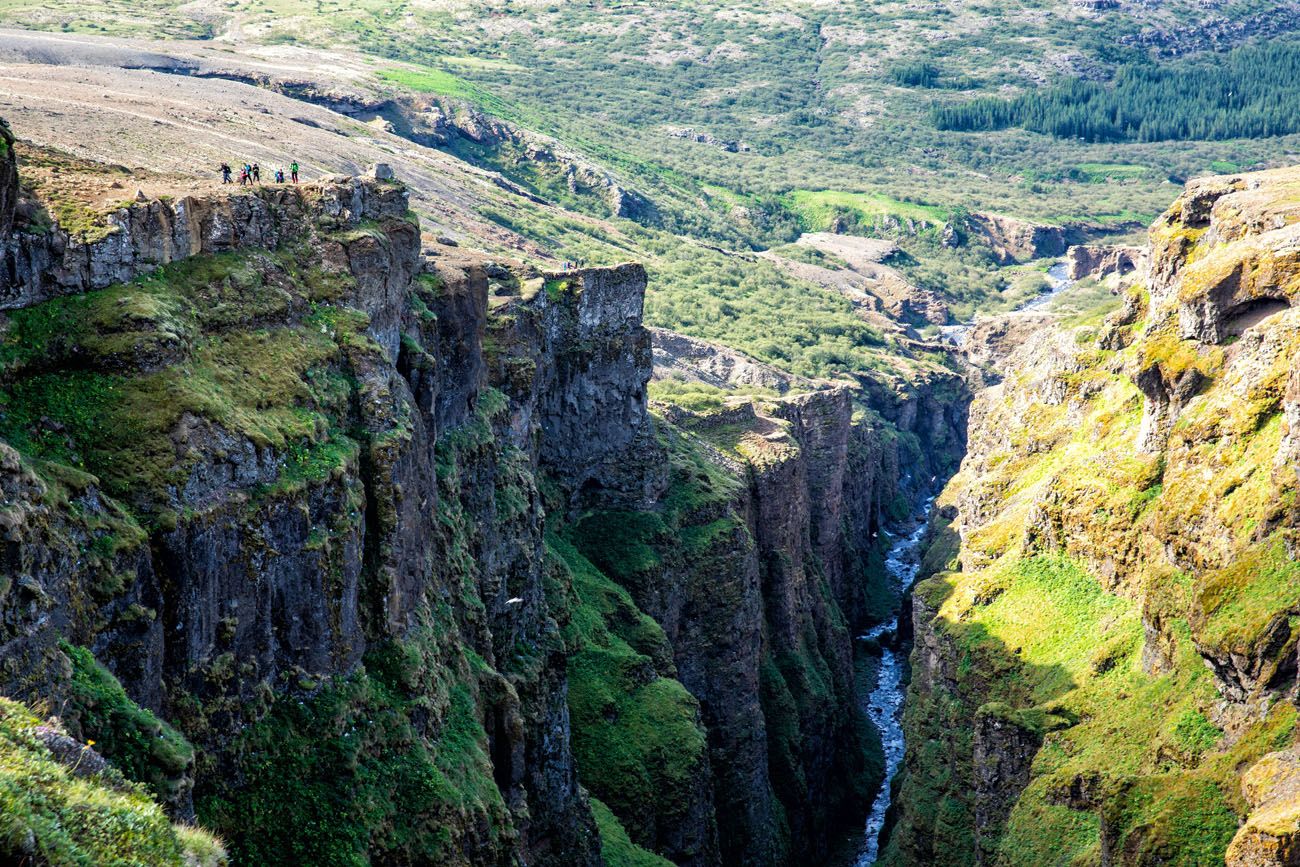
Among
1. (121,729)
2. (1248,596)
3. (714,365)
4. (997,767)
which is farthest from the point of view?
(714,365)

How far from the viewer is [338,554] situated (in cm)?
3572

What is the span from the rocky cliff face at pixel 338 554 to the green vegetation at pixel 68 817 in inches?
173

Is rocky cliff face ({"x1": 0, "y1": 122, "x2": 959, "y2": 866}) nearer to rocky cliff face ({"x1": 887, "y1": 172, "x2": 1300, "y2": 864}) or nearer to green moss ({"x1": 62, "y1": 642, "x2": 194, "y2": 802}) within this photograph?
green moss ({"x1": 62, "y1": 642, "x2": 194, "y2": 802})

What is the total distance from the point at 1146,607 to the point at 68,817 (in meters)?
44.8

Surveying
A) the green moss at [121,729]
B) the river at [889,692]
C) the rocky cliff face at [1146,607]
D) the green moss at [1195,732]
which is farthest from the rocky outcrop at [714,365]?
the green moss at [121,729]

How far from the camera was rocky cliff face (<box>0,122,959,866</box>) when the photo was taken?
29062 mm

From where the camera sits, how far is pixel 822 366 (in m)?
156

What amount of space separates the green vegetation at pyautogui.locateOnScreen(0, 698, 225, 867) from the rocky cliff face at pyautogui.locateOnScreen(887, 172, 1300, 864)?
26.2 meters

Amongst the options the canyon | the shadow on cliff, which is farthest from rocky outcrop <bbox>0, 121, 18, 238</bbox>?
the shadow on cliff

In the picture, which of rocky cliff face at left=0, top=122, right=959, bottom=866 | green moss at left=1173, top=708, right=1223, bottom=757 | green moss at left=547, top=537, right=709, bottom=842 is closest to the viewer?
rocky cliff face at left=0, top=122, right=959, bottom=866

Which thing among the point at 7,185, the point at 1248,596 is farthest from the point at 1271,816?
the point at 7,185

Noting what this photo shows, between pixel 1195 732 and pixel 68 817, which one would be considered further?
pixel 1195 732

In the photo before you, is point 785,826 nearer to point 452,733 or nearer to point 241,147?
point 452,733

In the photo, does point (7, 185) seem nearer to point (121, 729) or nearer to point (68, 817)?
point (121, 729)
